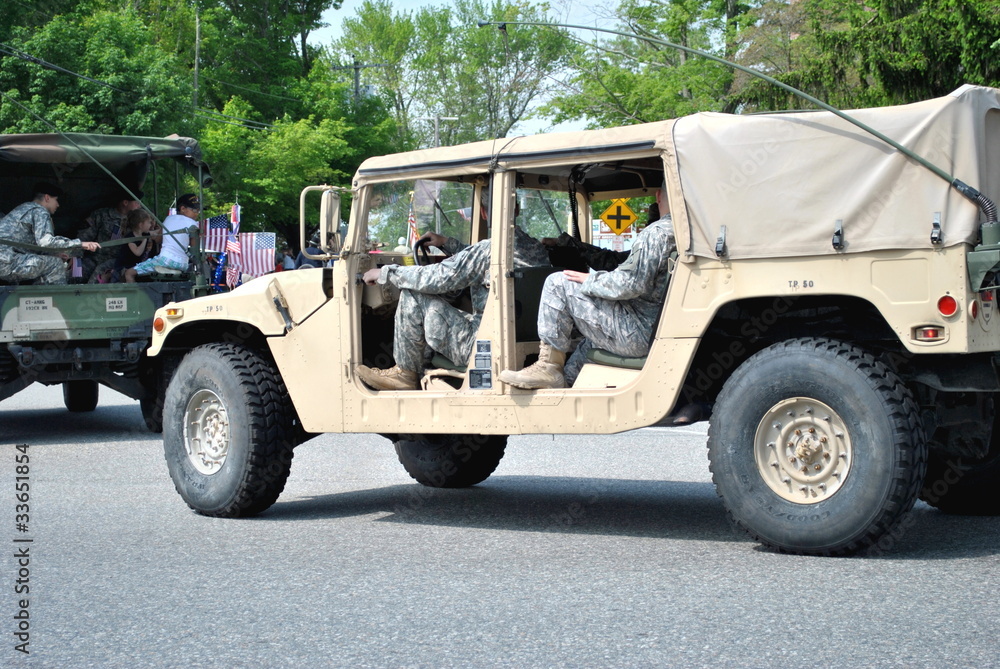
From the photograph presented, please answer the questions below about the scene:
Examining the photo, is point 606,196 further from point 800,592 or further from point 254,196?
point 254,196

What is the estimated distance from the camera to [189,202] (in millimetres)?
13508

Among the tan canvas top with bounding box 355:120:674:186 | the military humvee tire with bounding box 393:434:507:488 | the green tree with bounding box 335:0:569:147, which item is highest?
the green tree with bounding box 335:0:569:147

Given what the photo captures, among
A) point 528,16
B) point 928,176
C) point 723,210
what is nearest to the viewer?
point 928,176

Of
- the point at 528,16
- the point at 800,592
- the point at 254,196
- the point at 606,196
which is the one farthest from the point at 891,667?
the point at 528,16

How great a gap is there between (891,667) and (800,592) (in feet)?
3.42

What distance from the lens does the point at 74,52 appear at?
31219 millimetres

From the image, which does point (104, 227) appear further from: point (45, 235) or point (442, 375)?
point (442, 375)

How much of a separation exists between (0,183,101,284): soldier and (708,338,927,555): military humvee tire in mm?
8234

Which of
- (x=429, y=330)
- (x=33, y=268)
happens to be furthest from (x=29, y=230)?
(x=429, y=330)

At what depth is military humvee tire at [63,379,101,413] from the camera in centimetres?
1473

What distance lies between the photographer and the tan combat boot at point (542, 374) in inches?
268

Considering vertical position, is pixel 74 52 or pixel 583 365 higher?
pixel 74 52

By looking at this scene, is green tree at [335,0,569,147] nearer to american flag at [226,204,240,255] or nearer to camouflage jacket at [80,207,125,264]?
american flag at [226,204,240,255]

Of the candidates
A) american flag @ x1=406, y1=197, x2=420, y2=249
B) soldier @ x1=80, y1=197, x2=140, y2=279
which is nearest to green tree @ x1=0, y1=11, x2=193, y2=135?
soldier @ x1=80, y1=197, x2=140, y2=279
